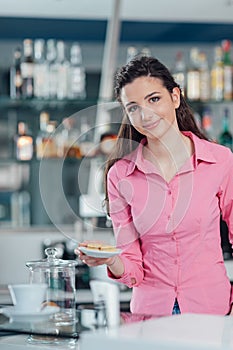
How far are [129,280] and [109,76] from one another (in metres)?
2.06

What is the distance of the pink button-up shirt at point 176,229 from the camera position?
7.75 ft

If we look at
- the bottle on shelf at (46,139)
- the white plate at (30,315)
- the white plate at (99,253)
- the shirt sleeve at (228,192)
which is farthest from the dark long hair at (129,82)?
the bottle on shelf at (46,139)

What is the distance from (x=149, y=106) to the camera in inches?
92.7

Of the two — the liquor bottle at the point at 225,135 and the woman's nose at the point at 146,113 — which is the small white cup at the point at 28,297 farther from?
the liquor bottle at the point at 225,135

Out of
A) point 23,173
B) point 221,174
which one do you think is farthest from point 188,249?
point 23,173

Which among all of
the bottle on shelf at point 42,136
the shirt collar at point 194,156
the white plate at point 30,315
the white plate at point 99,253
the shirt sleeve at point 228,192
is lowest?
the white plate at point 30,315

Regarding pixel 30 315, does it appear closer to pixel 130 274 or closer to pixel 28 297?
pixel 28 297

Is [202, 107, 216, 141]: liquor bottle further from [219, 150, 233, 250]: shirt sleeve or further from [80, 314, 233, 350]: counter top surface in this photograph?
[80, 314, 233, 350]: counter top surface

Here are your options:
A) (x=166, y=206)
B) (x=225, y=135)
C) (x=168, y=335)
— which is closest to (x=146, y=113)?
(x=166, y=206)

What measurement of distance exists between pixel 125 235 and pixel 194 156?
0.97 feet

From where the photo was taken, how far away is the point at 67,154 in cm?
438

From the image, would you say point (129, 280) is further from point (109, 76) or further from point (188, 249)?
point (109, 76)

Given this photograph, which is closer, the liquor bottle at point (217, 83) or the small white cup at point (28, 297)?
the small white cup at point (28, 297)

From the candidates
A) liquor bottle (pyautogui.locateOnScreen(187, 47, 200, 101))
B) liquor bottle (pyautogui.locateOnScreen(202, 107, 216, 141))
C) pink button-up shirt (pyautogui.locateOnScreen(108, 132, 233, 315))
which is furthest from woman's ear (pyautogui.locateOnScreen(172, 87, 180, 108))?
liquor bottle (pyautogui.locateOnScreen(202, 107, 216, 141))
